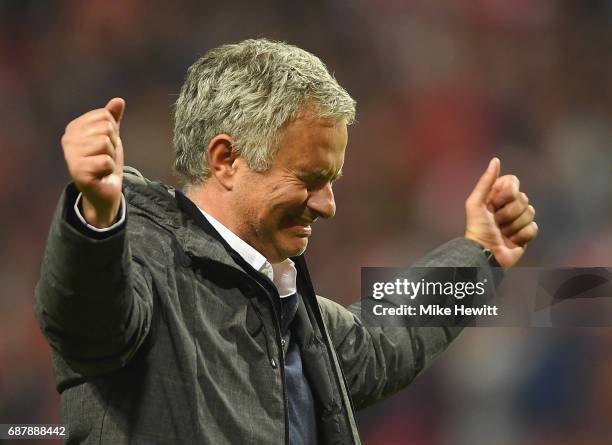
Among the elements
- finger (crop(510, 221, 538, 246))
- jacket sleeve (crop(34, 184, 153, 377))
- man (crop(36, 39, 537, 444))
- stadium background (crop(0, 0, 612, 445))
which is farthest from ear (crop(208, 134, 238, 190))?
stadium background (crop(0, 0, 612, 445))

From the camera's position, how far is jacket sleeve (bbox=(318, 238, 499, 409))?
1.14m

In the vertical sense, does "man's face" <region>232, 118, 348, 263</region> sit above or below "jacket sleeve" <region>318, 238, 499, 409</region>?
above

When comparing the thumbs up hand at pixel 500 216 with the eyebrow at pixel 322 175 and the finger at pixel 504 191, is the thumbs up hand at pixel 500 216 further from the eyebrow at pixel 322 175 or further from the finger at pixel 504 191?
the eyebrow at pixel 322 175

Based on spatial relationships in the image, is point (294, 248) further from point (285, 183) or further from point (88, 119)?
point (88, 119)

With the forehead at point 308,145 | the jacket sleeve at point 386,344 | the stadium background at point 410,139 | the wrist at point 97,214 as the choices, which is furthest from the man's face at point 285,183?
the stadium background at point 410,139

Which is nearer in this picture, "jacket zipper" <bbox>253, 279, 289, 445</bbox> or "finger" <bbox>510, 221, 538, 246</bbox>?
"jacket zipper" <bbox>253, 279, 289, 445</bbox>

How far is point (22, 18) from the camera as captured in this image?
1762mm

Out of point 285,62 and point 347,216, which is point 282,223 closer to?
point 285,62

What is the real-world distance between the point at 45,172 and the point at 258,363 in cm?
98

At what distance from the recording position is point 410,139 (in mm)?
1976

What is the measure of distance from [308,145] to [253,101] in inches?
2.8

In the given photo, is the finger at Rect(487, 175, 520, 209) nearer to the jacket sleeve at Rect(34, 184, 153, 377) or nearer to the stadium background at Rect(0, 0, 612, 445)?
the jacket sleeve at Rect(34, 184, 153, 377)

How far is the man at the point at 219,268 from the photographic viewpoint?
729 millimetres

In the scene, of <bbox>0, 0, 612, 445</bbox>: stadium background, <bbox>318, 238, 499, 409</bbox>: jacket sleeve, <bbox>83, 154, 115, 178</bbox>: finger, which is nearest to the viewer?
<bbox>83, 154, 115, 178</bbox>: finger
